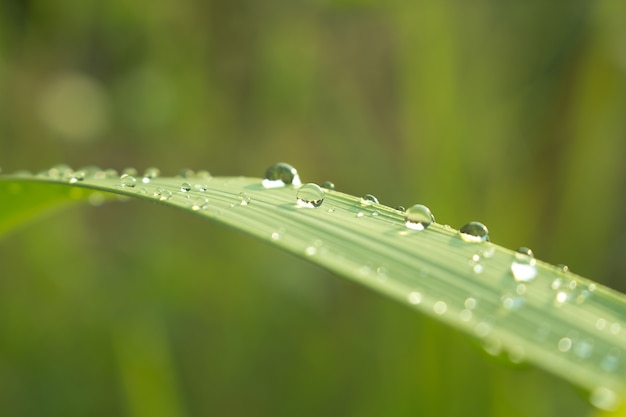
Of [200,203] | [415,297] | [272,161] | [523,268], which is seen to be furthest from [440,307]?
[272,161]

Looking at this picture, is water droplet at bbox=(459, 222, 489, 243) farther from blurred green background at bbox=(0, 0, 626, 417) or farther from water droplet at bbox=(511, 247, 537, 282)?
blurred green background at bbox=(0, 0, 626, 417)

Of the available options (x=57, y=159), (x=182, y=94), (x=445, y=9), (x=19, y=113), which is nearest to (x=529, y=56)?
(x=445, y=9)

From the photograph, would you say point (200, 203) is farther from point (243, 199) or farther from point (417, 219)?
point (417, 219)

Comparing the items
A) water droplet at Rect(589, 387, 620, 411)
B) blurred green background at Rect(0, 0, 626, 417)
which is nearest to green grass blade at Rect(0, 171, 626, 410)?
water droplet at Rect(589, 387, 620, 411)

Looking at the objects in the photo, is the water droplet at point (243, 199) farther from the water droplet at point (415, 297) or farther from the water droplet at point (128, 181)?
the water droplet at point (415, 297)

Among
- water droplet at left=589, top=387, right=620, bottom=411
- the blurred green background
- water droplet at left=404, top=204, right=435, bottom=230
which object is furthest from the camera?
the blurred green background

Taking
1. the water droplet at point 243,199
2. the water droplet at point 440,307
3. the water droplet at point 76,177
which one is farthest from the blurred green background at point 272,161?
the water droplet at point 440,307
